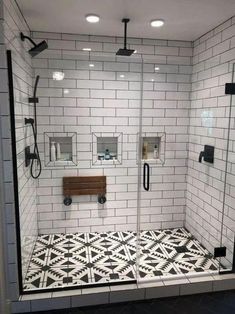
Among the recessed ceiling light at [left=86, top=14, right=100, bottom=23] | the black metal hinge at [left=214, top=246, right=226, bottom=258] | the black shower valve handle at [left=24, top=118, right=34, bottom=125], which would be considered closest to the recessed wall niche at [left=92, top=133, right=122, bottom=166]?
the black shower valve handle at [left=24, top=118, right=34, bottom=125]

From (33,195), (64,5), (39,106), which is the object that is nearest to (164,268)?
(33,195)

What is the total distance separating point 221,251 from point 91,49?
2586 millimetres

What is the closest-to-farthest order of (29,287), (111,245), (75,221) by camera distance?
(29,287) < (111,245) < (75,221)

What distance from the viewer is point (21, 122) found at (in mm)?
2166

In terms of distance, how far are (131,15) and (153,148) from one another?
148 cm

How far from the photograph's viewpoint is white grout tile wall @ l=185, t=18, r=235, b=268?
2398 millimetres

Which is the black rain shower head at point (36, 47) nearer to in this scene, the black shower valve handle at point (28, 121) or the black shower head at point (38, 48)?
the black shower head at point (38, 48)

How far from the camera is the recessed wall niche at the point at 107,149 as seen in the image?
2969 millimetres

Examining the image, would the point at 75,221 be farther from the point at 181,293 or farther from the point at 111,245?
the point at 181,293

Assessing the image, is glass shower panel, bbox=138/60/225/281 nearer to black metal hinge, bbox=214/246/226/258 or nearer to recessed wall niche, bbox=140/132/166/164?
recessed wall niche, bbox=140/132/166/164

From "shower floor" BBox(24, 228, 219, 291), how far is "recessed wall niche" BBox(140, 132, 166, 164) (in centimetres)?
95

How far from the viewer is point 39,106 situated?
2.75 meters

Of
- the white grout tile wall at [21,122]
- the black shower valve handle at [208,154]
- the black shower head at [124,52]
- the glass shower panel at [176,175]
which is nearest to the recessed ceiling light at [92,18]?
the black shower head at [124,52]

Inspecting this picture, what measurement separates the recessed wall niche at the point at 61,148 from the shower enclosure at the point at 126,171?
1cm
